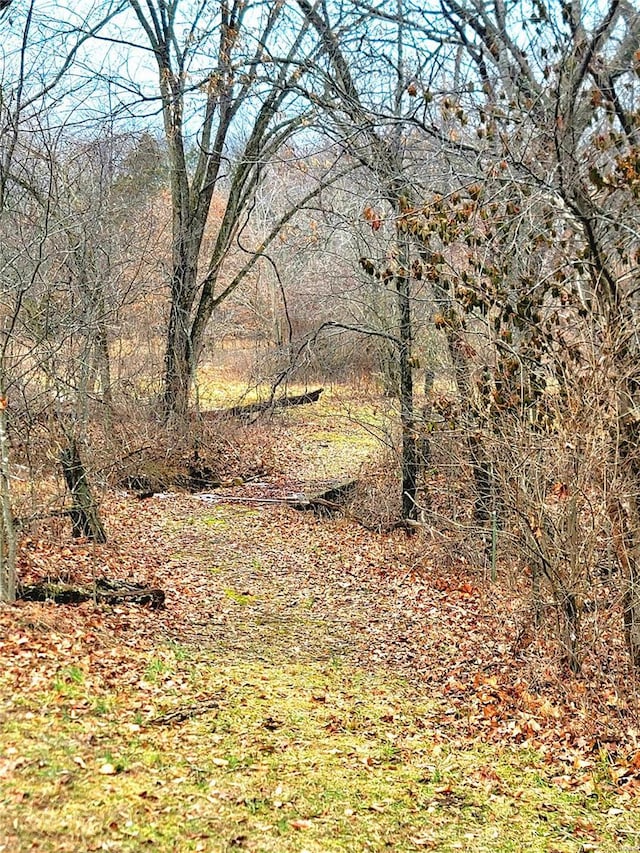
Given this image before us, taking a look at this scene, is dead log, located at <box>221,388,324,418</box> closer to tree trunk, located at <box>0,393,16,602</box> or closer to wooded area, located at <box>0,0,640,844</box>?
wooded area, located at <box>0,0,640,844</box>

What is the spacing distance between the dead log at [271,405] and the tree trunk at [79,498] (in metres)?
5.25

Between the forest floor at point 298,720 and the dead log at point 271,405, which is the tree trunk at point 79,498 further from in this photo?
the dead log at point 271,405

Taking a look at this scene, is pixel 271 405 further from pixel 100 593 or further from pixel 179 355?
pixel 100 593

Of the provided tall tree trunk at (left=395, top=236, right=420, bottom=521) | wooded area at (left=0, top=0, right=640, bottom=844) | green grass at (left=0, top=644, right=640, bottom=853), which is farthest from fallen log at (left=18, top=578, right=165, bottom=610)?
tall tree trunk at (left=395, top=236, right=420, bottom=521)

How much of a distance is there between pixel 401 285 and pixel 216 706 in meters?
7.64

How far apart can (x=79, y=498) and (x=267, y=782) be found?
19.4 feet

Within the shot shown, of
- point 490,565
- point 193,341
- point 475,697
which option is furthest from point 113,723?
point 193,341

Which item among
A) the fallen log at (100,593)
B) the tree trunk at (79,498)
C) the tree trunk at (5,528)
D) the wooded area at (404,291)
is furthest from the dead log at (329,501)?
the tree trunk at (5,528)

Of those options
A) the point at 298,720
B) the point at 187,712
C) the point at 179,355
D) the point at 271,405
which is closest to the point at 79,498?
the point at 187,712

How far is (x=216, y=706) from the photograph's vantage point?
5.61 meters

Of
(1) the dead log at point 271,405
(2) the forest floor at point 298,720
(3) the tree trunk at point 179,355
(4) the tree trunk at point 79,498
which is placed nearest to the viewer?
(2) the forest floor at point 298,720

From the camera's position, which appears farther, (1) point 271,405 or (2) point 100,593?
(1) point 271,405

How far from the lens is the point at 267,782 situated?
450 centimetres

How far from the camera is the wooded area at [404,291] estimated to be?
21.0 ft
